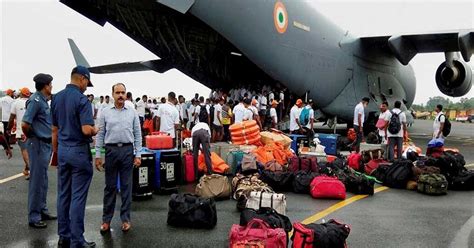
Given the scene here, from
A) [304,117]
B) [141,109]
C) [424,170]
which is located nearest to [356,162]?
[424,170]

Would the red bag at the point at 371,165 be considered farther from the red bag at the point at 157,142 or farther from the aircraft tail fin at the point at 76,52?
the aircraft tail fin at the point at 76,52

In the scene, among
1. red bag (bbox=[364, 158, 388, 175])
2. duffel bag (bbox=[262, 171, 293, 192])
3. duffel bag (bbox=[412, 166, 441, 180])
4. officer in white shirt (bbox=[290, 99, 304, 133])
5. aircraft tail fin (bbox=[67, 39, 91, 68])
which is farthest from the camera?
aircraft tail fin (bbox=[67, 39, 91, 68])

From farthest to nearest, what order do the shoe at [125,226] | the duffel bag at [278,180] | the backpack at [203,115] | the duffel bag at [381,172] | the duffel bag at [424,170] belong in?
1. the backpack at [203,115]
2. the duffel bag at [381,172]
3. the duffel bag at [424,170]
4. the duffel bag at [278,180]
5. the shoe at [125,226]

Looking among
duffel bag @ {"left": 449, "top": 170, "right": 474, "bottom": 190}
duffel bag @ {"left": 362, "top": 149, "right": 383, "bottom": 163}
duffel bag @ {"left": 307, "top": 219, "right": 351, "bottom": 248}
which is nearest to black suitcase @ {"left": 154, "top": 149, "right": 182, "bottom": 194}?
duffel bag @ {"left": 307, "top": 219, "right": 351, "bottom": 248}

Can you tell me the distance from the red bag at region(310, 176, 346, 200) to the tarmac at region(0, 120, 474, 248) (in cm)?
15

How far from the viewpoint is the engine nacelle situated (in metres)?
20.0

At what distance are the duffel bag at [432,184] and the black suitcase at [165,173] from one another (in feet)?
15.7

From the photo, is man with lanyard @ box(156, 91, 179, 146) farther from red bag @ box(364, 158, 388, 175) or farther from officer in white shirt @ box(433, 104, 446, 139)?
officer in white shirt @ box(433, 104, 446, 139)

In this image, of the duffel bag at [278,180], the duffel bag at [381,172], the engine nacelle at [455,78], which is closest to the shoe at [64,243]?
the duffel bag at [278,180]

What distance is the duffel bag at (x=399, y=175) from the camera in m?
8.41

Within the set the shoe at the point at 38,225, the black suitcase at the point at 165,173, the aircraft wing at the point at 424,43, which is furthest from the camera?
the aircraft wing at the point at 424,43

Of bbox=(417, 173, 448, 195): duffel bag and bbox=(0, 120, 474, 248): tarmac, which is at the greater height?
bbox=(417, 173, 448, 195): duffel bag

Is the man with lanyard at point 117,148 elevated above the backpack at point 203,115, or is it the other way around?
the backpack at point 203,115

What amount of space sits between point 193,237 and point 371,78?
17.1m
